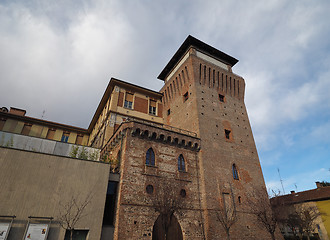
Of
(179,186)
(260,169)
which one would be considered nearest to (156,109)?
(179,186)

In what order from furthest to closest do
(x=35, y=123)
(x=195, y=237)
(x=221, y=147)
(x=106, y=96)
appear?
(x=35, y=123) < (x=106, y=96) < (x=221, y=147) < (x=195, y=237)

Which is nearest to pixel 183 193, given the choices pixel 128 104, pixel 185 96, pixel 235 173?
pixel 235 173

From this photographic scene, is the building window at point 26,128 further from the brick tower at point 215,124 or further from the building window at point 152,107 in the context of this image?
the brick tower at point 215,124

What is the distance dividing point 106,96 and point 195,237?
1946 centimetres

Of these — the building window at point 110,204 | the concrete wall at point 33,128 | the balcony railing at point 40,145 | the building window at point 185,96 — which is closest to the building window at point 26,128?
the concrete wall at point 33,128

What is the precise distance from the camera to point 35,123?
29.9 metres

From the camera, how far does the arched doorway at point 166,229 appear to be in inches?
580

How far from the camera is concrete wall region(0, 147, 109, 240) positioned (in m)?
11.6

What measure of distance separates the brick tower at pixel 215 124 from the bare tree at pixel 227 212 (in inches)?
3.9

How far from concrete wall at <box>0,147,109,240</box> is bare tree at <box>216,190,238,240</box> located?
10.2 metres

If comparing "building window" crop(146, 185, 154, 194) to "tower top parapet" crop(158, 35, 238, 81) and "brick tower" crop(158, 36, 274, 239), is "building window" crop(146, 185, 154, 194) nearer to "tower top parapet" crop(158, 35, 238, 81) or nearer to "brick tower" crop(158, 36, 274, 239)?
"brick tower" crop(158, 36, 274, 239)

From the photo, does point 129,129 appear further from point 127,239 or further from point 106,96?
point 106,96

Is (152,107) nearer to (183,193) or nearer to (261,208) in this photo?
(183,193)

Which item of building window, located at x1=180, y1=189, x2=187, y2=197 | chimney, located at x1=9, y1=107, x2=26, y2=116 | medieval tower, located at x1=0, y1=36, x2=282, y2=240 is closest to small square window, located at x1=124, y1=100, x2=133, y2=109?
medieval tower, located at x1=0, y1=36, x2=282, y2=240
